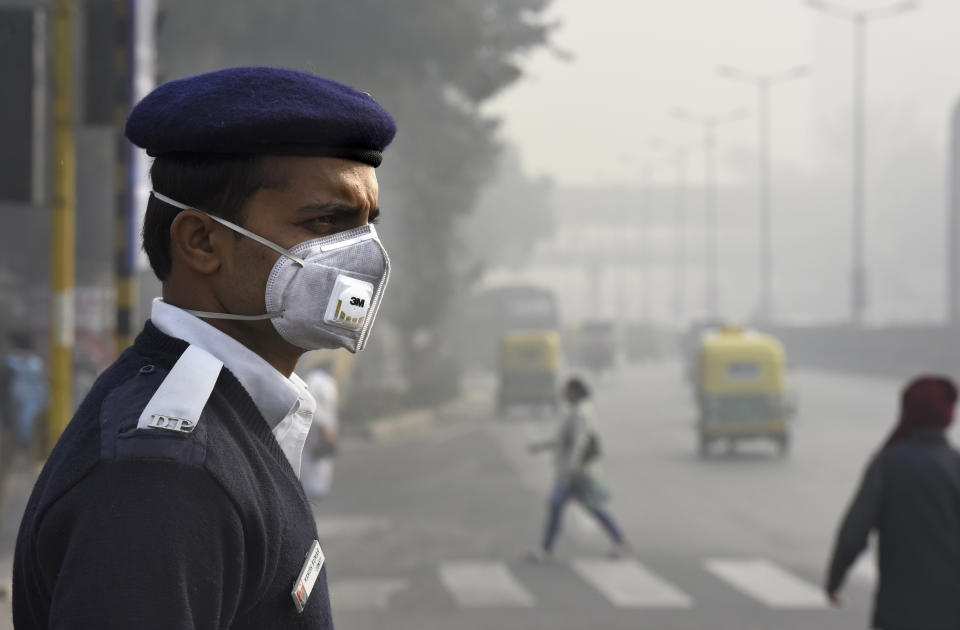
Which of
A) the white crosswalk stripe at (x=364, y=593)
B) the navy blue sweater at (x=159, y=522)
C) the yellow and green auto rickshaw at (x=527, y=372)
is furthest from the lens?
the yellow and green auto rickshaw at (x=527, y=372)

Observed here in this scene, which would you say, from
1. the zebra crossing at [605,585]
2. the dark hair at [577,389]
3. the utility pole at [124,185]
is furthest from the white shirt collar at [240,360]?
the dark hair at [577,389]

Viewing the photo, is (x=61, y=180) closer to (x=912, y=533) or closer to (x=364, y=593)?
(x=364, y=593)

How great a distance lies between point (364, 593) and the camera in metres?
11.8

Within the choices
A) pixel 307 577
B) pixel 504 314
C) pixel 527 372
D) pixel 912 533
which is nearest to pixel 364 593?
pixel 912 533

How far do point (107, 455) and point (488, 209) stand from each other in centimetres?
10345

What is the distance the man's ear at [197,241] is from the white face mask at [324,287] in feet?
0.04

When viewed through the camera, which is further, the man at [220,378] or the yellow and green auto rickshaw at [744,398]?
the yellow and green auto rickshaw at [744,398]

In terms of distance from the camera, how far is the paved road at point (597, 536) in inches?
434

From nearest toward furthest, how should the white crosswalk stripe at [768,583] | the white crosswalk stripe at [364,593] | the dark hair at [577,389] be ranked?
the white crosswalk stripe at [364,593] → the white crosswalk stripe at [768,583] → the dark hair at [577,389]

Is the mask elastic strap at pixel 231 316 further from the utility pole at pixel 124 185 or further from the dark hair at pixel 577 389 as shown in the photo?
the dark hair at pixel 577 389

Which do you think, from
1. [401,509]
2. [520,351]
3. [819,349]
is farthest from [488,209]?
[401,509]

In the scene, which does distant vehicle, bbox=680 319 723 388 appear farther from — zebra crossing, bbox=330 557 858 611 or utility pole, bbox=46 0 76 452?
utility pole, bbox=46 0 76 452

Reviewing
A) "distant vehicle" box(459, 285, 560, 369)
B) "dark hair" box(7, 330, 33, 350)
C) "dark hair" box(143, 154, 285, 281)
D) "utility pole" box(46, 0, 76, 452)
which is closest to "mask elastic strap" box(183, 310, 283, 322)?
"dark hair" box(143, 154, 285, 281)

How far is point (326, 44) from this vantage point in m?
23.7
